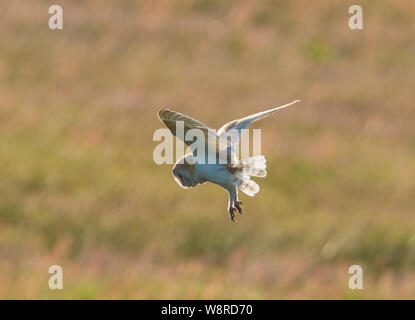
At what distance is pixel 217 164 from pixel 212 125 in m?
13.1

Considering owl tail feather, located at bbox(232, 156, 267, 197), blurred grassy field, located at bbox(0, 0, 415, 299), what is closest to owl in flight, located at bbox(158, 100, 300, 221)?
owl tail feather, located at bbox(232, 156, 267, 197)

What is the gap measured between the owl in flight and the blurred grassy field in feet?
23.5

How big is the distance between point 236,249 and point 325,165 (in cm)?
430

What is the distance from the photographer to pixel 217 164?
1978mm

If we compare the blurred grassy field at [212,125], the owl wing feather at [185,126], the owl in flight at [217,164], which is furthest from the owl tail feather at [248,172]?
the blurred grassy field at [212,125]

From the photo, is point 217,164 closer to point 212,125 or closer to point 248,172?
point 248,172

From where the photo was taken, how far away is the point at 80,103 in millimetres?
20266

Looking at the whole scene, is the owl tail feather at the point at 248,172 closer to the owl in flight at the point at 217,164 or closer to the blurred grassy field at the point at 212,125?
the owl in flight at the point at 217,164

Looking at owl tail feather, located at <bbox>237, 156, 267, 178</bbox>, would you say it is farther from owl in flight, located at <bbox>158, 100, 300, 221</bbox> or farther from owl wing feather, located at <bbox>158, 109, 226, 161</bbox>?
owl wing feather, located at <bbox>158, 109, 226, 161</bbox>

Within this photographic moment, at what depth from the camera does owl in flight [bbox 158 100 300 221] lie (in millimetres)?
1936

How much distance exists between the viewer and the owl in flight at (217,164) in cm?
194

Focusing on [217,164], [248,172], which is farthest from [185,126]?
[248,172]

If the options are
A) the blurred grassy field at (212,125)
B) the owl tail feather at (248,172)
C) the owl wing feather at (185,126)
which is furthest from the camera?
the blurred grassy field at (212,125)

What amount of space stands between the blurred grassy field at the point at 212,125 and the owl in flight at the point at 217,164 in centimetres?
717
